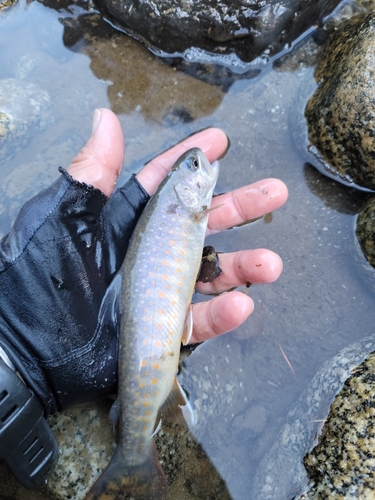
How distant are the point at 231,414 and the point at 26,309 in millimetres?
1799

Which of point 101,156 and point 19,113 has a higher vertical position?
point 19,113

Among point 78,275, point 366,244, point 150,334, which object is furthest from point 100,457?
point 366,244

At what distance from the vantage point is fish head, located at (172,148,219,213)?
2977 mm

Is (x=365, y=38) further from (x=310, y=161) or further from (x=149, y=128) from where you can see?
(x=149, y=128)

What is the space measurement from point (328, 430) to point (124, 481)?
142 centimetres

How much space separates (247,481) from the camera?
10.2 feet

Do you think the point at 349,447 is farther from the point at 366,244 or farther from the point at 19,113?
the point at 19,113

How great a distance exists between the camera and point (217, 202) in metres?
3.34

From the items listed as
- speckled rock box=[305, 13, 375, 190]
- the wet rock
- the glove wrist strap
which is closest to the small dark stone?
speckled rock box=[305, 13, 375, 190]

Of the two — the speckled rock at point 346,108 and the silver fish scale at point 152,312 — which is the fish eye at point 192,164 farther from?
the speckled rock at point 346,108

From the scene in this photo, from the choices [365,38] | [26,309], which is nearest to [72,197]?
[26,309]

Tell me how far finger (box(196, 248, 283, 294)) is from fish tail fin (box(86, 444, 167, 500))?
1309 millimetres

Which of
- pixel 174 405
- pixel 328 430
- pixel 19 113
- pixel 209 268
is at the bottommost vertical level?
pixel 328 430

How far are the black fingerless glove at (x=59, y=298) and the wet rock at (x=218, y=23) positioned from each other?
1904mm
